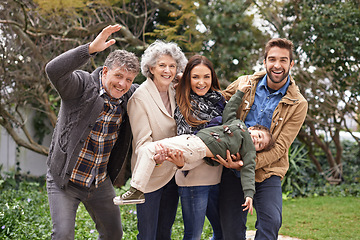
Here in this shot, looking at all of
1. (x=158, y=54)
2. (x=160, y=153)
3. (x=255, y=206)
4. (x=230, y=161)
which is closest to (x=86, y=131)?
(x=160, y=153)

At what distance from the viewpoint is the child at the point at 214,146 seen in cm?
289

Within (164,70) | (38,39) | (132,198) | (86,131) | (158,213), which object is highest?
(38,39)

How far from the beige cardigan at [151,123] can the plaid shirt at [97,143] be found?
0.13 metres

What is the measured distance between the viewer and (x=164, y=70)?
3.11m

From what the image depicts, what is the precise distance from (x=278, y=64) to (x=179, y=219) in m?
3.25

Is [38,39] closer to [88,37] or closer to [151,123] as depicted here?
[88,37]

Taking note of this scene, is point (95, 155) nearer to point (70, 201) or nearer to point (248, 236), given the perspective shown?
point (70, 201)

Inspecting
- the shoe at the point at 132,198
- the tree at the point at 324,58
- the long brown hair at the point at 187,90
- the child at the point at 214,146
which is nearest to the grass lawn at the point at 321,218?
the tree at the point at 324,58

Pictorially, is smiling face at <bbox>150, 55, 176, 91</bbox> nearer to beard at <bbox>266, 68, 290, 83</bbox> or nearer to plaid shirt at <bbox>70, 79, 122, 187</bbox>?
plaid shirt at <bbox>70, 79, 122, 187</bbox>

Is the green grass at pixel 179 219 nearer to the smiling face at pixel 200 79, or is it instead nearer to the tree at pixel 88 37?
the tree at pixel 88 37

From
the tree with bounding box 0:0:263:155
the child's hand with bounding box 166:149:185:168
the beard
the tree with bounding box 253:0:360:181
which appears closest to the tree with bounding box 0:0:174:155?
the tree with bounding box 0:0:263:155

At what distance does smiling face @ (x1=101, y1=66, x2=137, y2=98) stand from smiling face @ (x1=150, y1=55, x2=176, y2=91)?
218mm

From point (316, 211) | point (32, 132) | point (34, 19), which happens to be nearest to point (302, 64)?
point (316, 211)

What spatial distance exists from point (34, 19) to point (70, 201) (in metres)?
5.35
